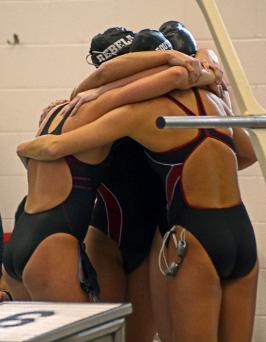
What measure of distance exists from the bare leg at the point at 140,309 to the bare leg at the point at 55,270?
0.35 m

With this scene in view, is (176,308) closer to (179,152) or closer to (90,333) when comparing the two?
(179,152)

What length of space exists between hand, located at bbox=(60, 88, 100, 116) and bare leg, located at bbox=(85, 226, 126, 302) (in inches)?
16.1

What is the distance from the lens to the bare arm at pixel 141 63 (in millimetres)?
2006

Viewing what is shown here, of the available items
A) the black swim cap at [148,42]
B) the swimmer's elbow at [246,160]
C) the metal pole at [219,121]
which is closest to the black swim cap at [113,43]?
the black swim cap at [148,42]

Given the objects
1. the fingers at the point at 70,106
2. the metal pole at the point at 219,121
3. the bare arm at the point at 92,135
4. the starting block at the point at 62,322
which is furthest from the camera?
the fingers at the point at 70,106

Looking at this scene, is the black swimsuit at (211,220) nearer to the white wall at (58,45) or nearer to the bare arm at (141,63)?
the bare arm at (141,63)

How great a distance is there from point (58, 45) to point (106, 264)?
1.24 metres

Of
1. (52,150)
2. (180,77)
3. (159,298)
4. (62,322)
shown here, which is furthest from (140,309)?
(62,322)

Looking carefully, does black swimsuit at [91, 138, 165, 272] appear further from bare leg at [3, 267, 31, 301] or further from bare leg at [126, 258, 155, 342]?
bare leg at [3, 267, 31, 301]

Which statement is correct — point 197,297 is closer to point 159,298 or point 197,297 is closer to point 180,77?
point 159,298

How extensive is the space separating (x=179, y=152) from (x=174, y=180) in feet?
0.25

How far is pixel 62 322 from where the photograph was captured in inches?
Result: 44.1

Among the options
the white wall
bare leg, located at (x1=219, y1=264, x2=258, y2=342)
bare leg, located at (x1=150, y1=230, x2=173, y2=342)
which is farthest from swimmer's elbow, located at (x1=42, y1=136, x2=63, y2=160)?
the white wall

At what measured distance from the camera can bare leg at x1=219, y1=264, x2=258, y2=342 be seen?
201 centimetres
